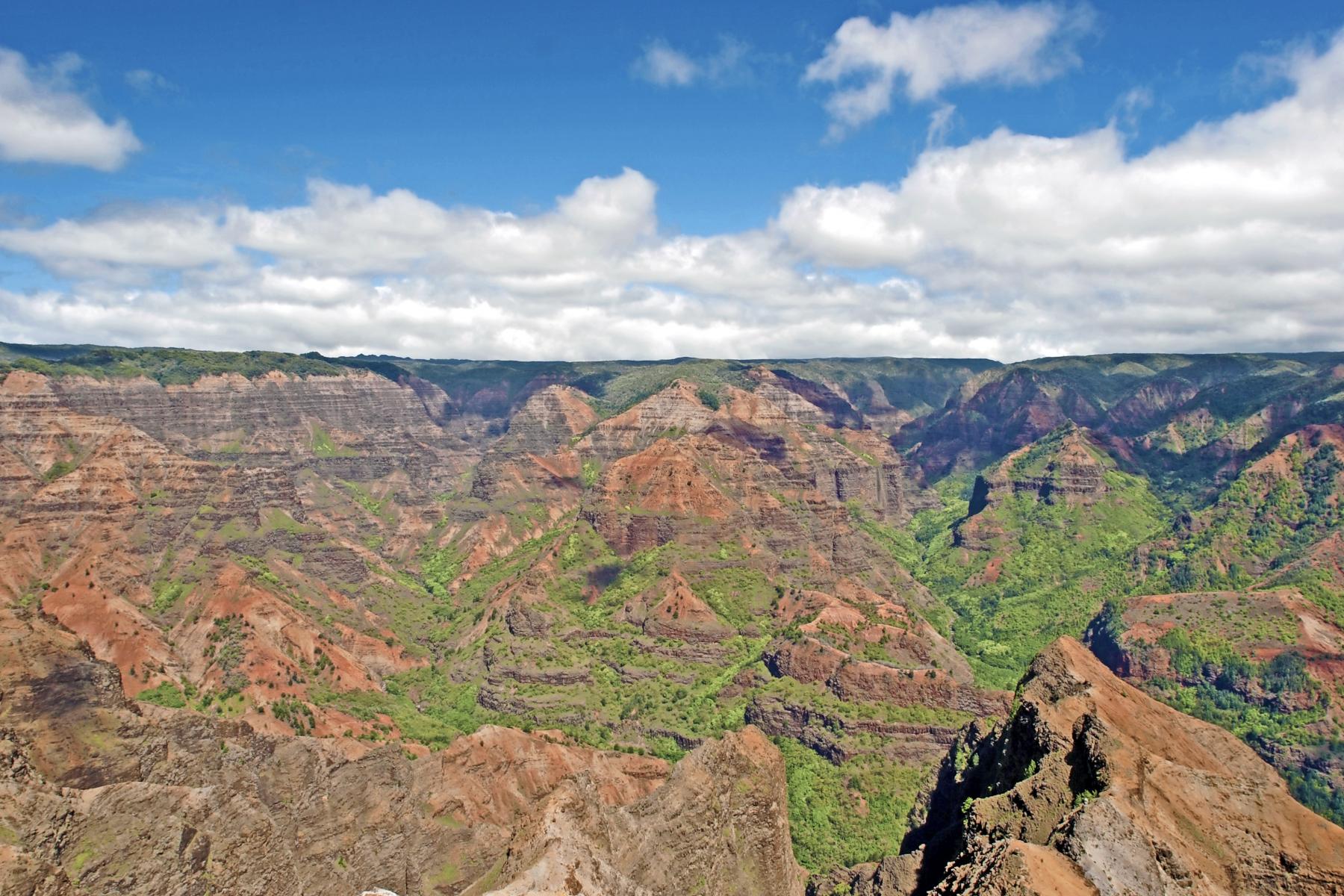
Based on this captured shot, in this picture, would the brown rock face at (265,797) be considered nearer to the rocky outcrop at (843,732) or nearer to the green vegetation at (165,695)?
the green vegetation at (165,695)

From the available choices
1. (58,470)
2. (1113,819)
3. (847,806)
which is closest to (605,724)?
(847,806)

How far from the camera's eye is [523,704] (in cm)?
15325

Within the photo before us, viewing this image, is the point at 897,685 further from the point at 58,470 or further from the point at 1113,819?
the point at 58,470

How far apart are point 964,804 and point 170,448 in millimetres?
185112

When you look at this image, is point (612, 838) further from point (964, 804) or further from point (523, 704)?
point (523, 704)

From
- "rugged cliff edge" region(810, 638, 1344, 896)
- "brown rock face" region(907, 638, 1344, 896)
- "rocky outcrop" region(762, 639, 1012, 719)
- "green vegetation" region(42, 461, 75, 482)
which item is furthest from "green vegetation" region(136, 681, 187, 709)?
"brown rock face" region(907, 638, 1344, 896)

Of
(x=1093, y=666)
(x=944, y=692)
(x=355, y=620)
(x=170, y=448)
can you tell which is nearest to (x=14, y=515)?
(x=170, y=448)

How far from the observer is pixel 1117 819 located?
164 ft

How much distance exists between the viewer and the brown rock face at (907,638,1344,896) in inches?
1887

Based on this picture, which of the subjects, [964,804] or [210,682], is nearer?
[964,804]

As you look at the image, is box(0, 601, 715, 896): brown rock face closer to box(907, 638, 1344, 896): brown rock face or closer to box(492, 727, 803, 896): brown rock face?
box(492, 727, 803, 896): brown rock face

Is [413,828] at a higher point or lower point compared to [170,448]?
lower

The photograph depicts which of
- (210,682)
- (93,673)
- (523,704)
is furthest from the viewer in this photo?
(523,704)

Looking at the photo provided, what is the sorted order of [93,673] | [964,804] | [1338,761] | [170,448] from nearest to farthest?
[964,804] → [93,673] → [1338,761] → [170,448]
